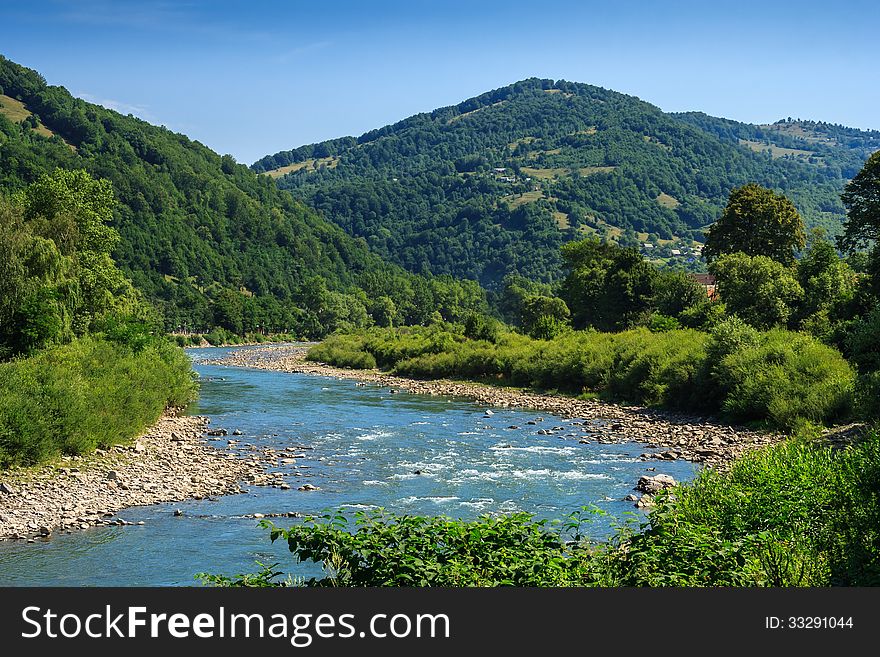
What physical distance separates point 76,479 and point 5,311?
15.4 metres

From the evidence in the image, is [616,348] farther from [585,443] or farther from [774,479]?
[774,479]

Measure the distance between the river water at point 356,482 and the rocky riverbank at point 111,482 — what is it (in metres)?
0.71

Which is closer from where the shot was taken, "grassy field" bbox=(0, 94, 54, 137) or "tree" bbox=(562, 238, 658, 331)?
"tree" bbox=(562, 238, 658, 331)

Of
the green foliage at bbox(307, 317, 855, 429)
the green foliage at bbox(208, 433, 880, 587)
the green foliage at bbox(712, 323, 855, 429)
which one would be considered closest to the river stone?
the green foliage at bbox(307, 317, 855, 429)

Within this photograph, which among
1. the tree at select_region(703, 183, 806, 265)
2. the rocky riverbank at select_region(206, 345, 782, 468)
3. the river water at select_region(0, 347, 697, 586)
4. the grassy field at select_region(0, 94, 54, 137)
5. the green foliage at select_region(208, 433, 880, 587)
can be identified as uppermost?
the grassy field at select_region(0, 94, 54, 137)

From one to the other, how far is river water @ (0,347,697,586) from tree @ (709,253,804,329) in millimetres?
16128

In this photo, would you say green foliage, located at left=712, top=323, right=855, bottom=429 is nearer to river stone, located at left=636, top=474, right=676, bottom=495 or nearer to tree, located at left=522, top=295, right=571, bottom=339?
river stone, located at left=636, top=474, right=676, bottom=495

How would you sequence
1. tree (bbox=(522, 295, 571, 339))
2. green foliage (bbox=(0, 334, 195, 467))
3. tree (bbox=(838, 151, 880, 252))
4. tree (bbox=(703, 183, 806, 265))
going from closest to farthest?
green foliage (bbox=(0, 334, 195, 467)), tree (bbox=(838, 151, 880, 252)), tree (bbox=(703, 183, 806, 265)), tree (bbox=(522, 295, 571, 339))

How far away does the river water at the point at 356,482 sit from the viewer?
18094 millimetres

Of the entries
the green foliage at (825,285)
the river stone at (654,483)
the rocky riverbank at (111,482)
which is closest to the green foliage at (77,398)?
the rocky riverbank at (111,482)

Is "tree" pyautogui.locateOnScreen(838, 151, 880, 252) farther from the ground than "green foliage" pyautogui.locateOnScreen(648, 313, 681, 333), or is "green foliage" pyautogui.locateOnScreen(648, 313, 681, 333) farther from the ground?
"tree" pyautogui.locateOnScreen(838, 151, 880, 252)

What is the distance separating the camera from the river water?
18094 mm

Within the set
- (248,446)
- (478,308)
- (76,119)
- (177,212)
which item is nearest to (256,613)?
(248,446)

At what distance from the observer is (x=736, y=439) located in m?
34.6
